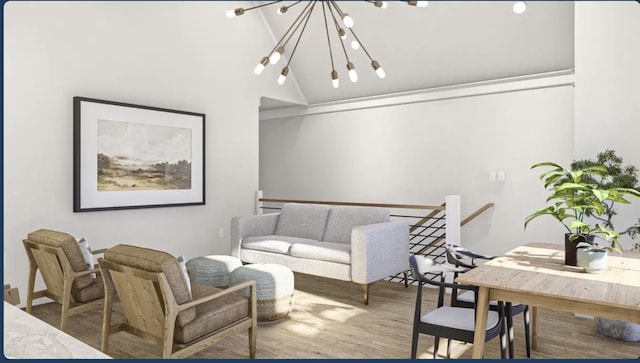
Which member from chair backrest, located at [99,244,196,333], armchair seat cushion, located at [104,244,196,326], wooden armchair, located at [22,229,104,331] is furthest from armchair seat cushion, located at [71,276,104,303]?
armchair seat cushion, located at [104,244,196,326]

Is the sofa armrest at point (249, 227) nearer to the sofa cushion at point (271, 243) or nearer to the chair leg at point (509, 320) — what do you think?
the sofa cushion at point (271, 243)

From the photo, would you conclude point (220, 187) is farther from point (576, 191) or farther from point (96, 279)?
point (576, 191)

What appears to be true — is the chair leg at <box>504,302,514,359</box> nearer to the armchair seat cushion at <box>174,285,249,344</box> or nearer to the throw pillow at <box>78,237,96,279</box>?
the armchair seat cushion at <box>174,285,249,344</box>

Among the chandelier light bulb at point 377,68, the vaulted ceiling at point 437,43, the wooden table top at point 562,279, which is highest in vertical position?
the vaulted ceiling at point 437,43

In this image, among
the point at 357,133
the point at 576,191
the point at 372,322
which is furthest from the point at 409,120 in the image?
the point at 576,191

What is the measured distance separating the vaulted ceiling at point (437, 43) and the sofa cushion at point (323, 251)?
2541 millimetres

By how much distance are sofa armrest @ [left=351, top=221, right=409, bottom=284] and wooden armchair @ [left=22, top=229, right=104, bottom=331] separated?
2113mm

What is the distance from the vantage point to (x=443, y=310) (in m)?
2.62

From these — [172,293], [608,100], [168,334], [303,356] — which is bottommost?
[303,356]

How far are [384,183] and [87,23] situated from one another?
4.06 m

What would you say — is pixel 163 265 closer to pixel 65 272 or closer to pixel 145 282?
pixel 145 282

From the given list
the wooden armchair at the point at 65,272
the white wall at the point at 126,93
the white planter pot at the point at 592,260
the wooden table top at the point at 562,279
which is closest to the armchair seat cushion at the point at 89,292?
the wooden armchair at the point at 65,272

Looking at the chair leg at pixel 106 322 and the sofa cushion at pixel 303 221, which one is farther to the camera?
the sofa cushion at pixel 303 221

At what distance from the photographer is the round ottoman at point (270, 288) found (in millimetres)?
3520
